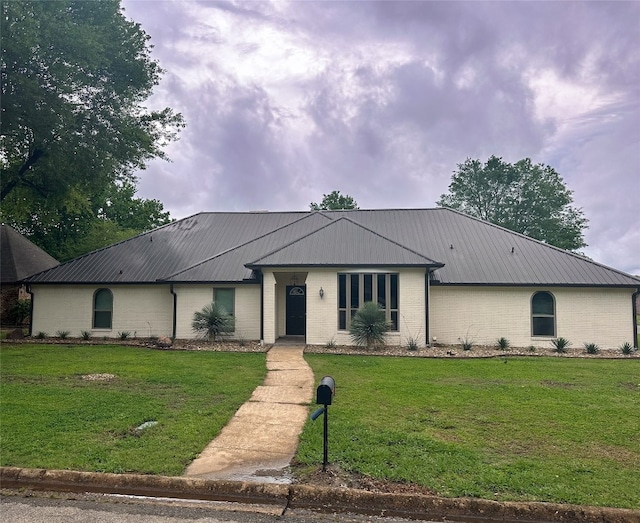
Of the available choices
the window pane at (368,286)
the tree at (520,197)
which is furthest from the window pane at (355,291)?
the tree at (520,197)

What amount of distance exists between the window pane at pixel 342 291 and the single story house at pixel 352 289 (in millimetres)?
38

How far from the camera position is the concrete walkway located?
4.89 meters

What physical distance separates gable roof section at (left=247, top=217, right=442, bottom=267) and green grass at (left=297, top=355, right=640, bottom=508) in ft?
16.7

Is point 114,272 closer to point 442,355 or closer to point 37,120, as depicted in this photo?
point 37,120

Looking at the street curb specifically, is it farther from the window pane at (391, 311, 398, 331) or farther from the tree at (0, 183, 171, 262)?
the tree at (0, 183, 171, 262)

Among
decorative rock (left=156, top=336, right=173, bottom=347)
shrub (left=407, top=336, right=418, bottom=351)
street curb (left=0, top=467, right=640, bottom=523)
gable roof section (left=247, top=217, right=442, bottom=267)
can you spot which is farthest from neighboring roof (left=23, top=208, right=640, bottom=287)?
street curb (left=0, top=467, right=640, bottom=523)

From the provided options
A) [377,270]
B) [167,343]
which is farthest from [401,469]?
[167,343]

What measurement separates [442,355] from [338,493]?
10.1 m

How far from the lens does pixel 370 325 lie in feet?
47.4

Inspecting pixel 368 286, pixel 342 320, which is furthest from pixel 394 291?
pixel 342 320

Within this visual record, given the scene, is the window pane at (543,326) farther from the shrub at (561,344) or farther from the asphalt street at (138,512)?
the asphalt street at (138,512)

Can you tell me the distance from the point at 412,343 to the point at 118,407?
10.1 metres

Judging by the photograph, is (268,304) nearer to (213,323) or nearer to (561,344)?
(213,323)

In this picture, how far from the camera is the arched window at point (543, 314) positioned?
1586 cm
